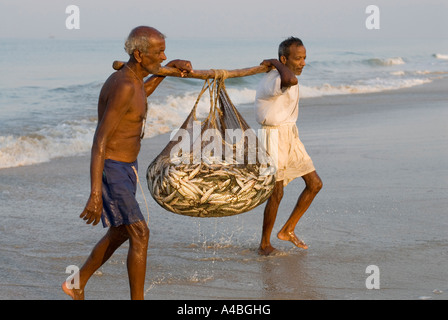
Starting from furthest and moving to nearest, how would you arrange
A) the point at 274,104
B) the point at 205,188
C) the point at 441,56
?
the point at 441,56, the point at 274,104, the point at 205,188

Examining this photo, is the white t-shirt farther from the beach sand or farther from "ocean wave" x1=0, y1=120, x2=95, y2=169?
"ocean wave" x1=0, y1=120, x2=95, y2=169

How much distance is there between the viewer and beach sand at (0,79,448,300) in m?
4.37

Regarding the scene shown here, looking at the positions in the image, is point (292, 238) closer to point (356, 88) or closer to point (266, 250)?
point (266, 250)

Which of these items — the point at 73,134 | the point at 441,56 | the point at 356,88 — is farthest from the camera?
the point at 441,56

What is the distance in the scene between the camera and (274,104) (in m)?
5.04

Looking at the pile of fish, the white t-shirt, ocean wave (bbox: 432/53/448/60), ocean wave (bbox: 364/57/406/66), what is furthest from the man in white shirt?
Answer: ocean wave (bbox: 432/53/448/60)

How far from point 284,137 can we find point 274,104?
0.26 meters

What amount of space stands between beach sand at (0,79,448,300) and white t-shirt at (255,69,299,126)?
3.21 feet

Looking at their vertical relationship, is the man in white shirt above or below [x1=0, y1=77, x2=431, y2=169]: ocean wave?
above

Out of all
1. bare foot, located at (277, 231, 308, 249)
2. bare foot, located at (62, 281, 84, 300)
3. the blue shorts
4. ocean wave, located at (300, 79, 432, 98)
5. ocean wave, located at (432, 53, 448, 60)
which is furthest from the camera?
ocean wave, located at (432, 53, 448, 60)

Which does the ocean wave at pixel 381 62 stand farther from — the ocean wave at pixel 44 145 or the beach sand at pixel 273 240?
the beach sand at pixel 273 240

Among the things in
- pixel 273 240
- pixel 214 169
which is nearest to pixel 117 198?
pixel 214 169

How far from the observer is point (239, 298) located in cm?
419

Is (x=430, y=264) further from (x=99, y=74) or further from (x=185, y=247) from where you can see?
(x=99, y=74)
